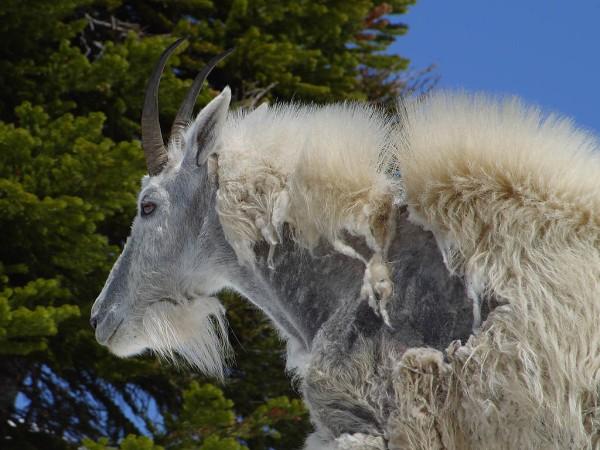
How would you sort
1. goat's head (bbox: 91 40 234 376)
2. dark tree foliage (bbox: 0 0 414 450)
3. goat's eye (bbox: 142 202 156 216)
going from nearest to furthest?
goat's head (bbox: 91 40 234 376)
goat's eye (bbox: 142 202 156 216)
dark tree foliage (bbox: 0 0 414 450)

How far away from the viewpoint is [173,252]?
4.00 m

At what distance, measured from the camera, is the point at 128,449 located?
19.0 ft

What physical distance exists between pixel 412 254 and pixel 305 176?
0.53 metres

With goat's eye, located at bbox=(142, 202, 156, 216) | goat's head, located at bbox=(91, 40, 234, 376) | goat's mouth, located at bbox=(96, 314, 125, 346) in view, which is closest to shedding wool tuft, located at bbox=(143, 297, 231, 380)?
goat's head, located at bbox=(91, 40, 234, 376)

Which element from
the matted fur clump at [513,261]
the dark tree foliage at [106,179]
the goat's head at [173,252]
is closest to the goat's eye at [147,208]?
the goat's head at [173,252]

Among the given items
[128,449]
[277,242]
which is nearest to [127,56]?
[128,449]

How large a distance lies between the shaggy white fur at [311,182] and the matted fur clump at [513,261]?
0.15 metres

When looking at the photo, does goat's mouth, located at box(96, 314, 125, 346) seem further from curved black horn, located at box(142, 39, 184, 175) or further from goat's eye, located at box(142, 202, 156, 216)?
curved black horn, located at box(142, 39, 184, 175)

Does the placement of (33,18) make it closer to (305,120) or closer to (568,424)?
(305,120)

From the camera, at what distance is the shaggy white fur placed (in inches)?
137

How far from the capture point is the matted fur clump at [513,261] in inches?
119

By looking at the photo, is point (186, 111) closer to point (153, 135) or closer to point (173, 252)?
point (153, 135)

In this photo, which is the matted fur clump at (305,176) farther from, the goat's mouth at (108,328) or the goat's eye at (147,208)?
A: the goat's mouth at (108,328)

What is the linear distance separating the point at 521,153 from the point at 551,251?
39 cm
